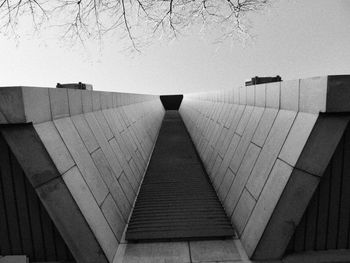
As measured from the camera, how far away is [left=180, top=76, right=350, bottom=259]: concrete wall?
11.7 feet

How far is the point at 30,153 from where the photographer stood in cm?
364

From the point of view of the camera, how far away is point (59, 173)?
3736 mm

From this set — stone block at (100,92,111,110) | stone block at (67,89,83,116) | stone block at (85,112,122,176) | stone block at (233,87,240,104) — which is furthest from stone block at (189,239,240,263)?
stone block at (233,87,240,104)

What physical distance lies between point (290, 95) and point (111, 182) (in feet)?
12.3

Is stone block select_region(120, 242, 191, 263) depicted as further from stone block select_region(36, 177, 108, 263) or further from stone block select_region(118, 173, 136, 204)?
stone block select_region(118, 173, 136, 204)

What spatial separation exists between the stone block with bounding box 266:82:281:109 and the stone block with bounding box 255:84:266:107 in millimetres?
143

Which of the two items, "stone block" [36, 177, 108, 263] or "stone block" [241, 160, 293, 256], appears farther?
"stone block" [241, 160, 293, 256]

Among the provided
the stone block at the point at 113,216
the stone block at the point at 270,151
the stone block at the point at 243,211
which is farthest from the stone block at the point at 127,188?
the stone block at the point at 270,151

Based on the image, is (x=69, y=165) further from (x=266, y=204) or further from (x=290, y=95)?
(x=290, y=95)

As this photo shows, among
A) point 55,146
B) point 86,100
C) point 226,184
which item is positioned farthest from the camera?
point 226,184

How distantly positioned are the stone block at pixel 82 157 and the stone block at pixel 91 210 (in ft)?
0.53

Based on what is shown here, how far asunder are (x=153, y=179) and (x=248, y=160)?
11.0 feet

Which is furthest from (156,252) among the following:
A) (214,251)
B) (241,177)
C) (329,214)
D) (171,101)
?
(171,101)

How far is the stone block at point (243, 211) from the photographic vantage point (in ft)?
14.6
